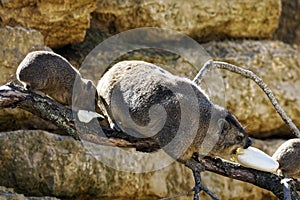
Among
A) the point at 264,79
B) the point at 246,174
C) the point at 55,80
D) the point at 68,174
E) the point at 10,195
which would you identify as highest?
the point at 55,80

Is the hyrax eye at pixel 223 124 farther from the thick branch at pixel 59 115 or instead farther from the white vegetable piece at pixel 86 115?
the white vegetable piece at pixel 86 115

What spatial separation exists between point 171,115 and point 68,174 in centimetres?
162

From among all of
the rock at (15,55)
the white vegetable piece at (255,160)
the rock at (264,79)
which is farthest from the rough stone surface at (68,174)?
the white vegetable piece at (255,160)

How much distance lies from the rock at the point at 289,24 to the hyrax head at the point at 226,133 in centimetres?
366

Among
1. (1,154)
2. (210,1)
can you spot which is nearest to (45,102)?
(1,154)

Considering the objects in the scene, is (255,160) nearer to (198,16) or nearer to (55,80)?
(55,80)

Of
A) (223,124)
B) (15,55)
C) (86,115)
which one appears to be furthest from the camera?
(15,55)

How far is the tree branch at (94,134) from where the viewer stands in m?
4.73

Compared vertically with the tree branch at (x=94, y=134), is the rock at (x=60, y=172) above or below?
below

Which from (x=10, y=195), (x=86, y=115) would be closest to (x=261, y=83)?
(x=86, y=115)

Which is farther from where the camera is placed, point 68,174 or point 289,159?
point 68,174

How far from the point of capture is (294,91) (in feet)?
24.8

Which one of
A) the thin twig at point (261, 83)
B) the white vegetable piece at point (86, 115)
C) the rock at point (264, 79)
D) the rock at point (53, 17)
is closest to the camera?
the white vegetable piece at point (86, 115)

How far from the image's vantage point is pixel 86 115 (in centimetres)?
494
